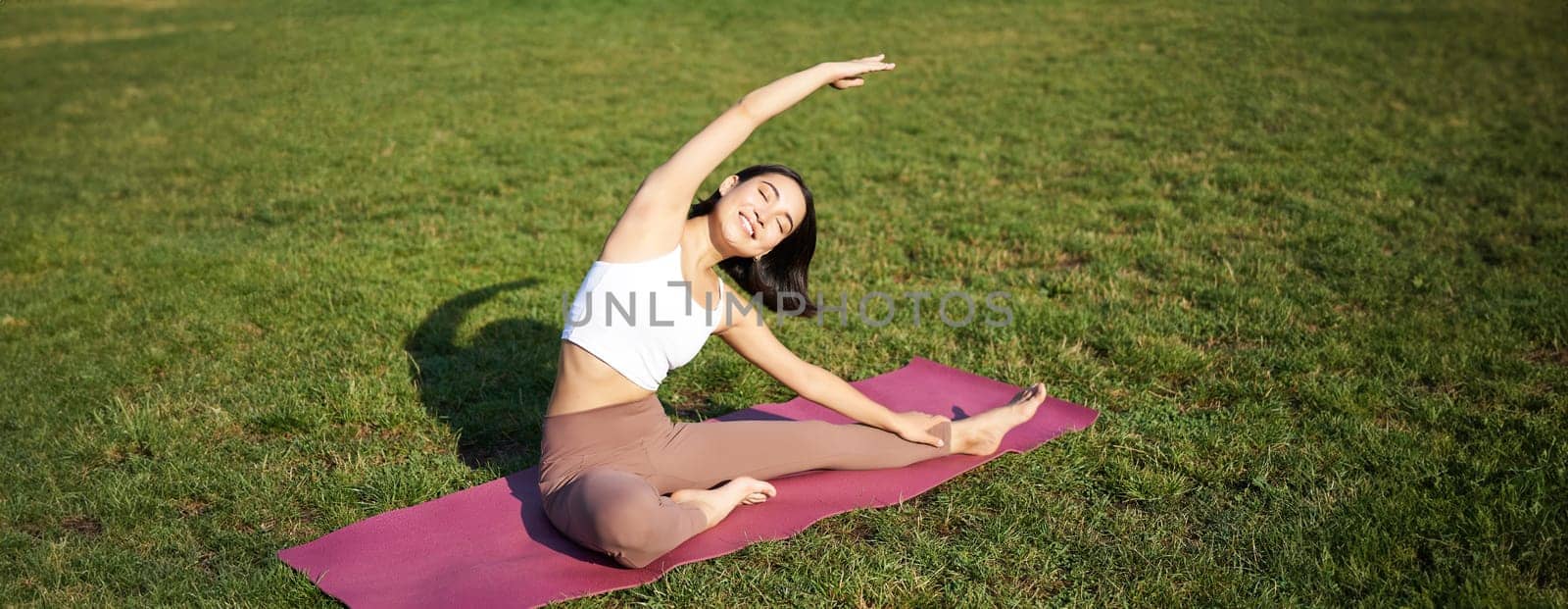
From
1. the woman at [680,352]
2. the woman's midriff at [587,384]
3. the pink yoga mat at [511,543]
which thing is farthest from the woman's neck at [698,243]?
the pink yoga mat at [511,543]

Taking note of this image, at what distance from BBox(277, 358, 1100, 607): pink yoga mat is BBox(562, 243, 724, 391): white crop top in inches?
26.4

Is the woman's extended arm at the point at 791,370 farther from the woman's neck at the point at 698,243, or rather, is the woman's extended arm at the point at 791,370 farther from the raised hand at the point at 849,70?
the raised hand at the point at 849,70

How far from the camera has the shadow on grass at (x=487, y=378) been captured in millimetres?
4863

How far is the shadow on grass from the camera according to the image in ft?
16.0

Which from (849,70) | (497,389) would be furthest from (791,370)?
(497,389)

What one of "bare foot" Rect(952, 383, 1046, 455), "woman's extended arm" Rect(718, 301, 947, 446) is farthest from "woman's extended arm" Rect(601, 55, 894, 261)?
Result: "bare foot" Rect(952, 383, 1046, 455)

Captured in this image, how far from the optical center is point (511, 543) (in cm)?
382

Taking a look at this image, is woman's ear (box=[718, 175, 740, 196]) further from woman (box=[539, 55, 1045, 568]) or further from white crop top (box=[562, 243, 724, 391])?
white crop top (box=[562, 243, 724, 391])

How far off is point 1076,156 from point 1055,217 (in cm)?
230

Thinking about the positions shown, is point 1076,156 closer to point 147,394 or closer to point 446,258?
point 446,258

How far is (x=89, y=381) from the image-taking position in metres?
5.47

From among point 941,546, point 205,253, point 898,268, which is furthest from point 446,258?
point 941,546

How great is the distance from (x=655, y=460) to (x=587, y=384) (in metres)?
0.39

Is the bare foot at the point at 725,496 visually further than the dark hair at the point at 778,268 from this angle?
No
